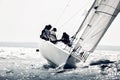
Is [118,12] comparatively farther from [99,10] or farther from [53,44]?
[53,44]

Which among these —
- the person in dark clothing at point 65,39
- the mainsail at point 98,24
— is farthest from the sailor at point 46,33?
the mainsail at point 98,24

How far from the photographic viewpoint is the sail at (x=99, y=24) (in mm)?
35875

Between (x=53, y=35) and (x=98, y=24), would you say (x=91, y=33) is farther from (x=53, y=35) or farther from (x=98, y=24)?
(x=53, y=35)

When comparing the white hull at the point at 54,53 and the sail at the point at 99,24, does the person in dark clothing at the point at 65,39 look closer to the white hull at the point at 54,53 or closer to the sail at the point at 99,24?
the white hull at the point at 54,53

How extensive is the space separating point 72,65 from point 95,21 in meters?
4.47

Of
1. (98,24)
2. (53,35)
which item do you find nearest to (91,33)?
(98,24)

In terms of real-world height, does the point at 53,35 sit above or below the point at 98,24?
below

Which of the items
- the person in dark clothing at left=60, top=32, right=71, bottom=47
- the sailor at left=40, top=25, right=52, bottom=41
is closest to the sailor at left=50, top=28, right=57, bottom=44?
the sailor at left=40, top=25, right=52, bottom=41

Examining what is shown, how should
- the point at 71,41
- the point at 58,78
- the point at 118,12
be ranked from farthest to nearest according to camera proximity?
the point at 71,41, the point at 118,12, the point at 58,78

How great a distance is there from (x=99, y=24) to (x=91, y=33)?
1058mm

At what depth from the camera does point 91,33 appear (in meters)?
36.4

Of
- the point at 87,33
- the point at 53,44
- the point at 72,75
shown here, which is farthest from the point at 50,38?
the point at 72,75

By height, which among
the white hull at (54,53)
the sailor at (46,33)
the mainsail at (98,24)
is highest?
the mainsail at (98,24)

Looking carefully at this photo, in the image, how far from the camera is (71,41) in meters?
38.3
